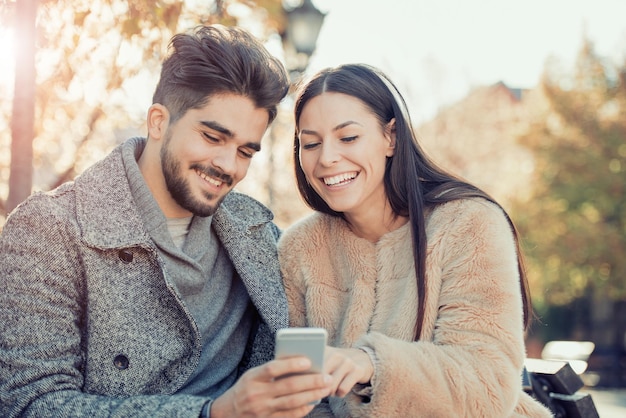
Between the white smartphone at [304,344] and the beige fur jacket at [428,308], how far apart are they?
25.4 inches

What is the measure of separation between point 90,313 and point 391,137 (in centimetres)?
158

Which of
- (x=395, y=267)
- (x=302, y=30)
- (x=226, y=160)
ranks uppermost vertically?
(x=302, y=30)

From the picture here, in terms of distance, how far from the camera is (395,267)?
3.62m

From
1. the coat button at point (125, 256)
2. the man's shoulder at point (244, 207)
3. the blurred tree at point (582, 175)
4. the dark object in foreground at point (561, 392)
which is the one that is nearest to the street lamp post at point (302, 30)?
the man's shoulder at point (244, 207)

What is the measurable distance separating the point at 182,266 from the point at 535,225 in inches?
658

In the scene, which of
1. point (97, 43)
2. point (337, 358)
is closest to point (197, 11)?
point (97, 43)

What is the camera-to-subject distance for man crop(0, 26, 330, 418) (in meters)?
2.92

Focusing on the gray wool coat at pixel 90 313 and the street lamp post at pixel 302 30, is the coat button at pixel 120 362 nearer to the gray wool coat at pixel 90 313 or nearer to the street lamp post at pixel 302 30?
the gray wool coat at pixel 90 313

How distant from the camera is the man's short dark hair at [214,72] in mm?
3637

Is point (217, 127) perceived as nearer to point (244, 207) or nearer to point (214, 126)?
point (214, 126)

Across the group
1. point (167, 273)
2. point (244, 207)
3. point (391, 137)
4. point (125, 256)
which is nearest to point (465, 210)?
point (391, 137)

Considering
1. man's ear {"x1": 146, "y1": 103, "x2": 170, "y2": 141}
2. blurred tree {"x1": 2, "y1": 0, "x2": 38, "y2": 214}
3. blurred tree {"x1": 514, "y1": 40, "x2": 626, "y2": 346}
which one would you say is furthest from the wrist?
blurred tree {"x1": 514, "y1": 40, "x2": 626, "y2": 346}

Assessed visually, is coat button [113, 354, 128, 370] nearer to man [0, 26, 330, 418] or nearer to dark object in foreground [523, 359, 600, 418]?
man [0, 26, 330, 418]

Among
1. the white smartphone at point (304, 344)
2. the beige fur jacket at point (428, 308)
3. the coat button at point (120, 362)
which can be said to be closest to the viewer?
the white smartphone at point (304, 344)
